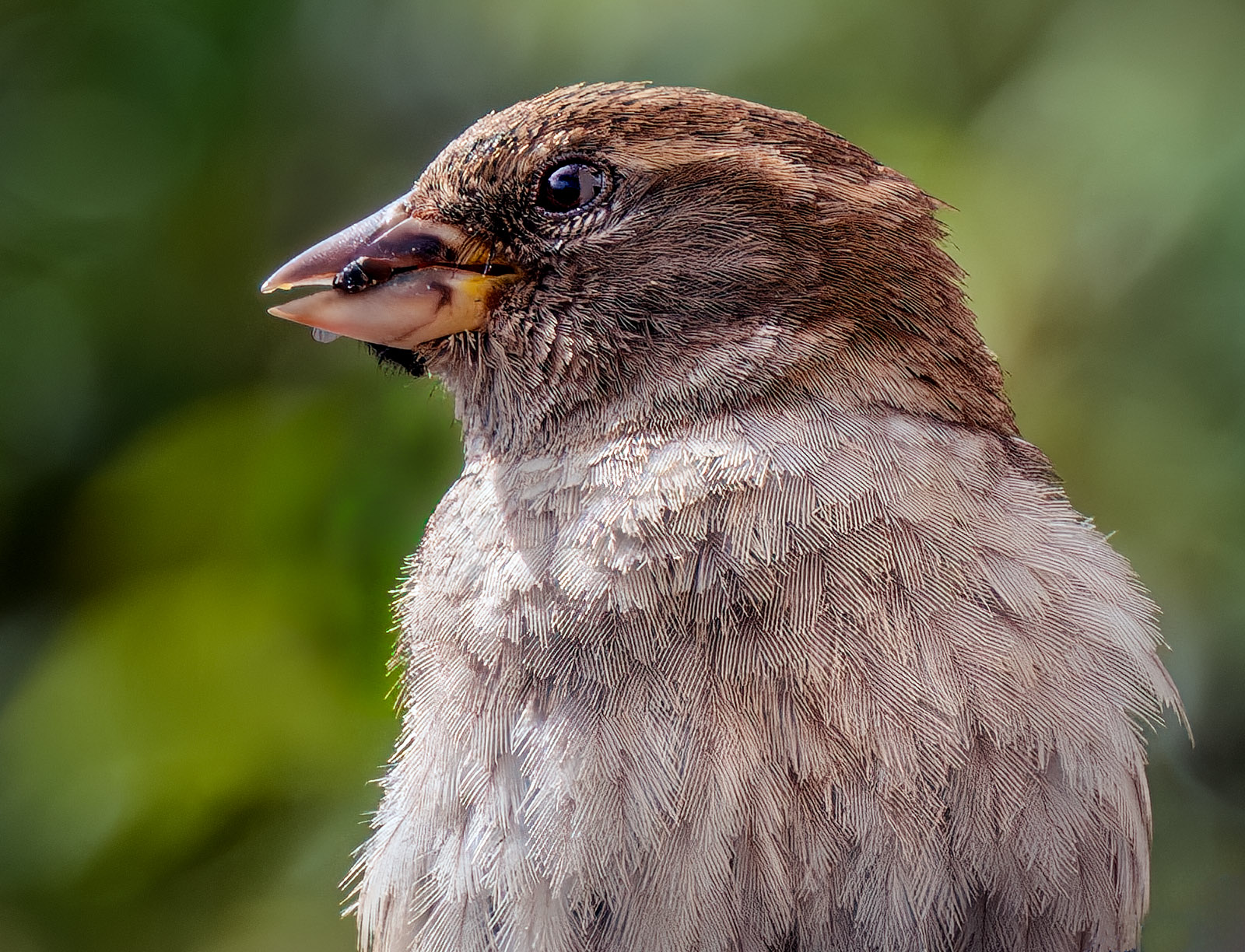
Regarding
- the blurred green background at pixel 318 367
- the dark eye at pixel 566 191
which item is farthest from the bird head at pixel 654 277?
the blurred green background at pixel 318 367

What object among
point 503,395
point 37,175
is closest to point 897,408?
point 503,395

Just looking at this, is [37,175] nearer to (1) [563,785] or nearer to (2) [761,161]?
→ (2) [761,161]

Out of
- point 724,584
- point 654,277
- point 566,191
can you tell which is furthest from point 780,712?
point 566,191

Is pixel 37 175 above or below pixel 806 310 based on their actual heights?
above

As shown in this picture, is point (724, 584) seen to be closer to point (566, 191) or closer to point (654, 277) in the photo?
point (654, 277)

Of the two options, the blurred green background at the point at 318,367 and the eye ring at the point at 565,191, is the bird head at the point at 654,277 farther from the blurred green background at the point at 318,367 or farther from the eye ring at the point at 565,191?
the blurred green background at the point at 318,367

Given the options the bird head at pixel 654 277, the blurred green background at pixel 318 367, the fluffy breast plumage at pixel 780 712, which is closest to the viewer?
the fluffy breast plumage at pixel 780 712
